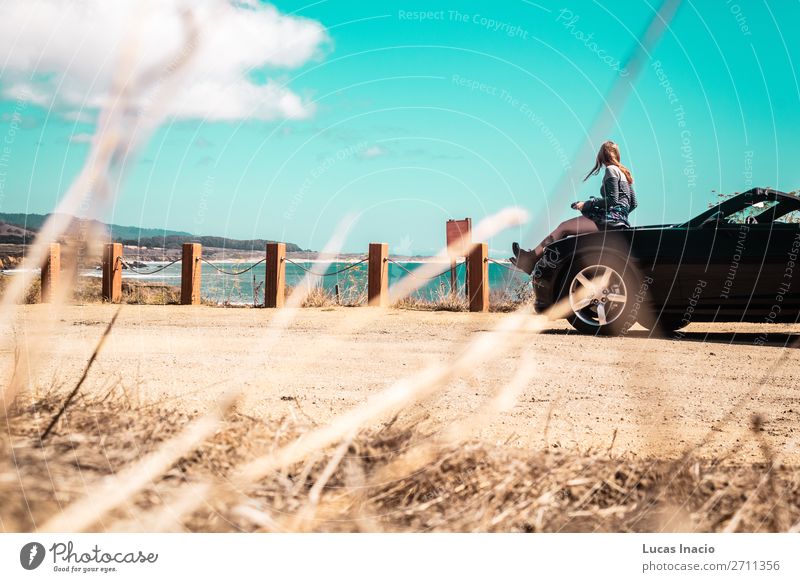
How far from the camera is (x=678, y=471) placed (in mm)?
2385

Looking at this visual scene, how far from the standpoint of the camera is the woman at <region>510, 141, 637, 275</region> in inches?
328

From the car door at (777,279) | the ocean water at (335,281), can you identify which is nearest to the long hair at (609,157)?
the car door at (777,279)

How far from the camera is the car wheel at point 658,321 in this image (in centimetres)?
812

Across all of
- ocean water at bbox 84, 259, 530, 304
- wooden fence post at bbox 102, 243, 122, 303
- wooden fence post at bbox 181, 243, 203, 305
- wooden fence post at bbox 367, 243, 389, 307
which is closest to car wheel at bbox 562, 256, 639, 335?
ocean water at bbox 84, 259, 530, 304

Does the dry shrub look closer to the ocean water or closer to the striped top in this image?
the ocean water

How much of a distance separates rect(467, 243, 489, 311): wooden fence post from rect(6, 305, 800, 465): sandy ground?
3.73 m

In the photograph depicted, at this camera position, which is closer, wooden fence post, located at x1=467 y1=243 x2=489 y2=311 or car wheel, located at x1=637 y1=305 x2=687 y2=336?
car wheel, located at x1=637 y1=305 x2=687 y2=336

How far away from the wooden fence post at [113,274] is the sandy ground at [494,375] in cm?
648

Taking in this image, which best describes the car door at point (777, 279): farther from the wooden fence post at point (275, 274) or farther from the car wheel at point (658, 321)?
the wooden fence post at point (275, 274)

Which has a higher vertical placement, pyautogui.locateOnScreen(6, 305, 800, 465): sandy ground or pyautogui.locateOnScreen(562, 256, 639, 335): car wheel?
pyautogui.locateOnScreen(562, 256, 639, 335): car wheel

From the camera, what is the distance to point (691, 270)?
8000mm

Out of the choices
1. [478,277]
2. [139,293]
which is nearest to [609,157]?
[478,277]

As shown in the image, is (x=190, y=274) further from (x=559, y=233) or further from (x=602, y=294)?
(x=602, y=294)

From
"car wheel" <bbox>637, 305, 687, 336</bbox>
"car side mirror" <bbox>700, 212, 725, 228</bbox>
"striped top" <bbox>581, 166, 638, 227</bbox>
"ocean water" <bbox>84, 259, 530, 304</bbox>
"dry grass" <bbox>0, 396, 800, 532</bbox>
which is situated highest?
"striped top" <bbox>581, 166, 638, 227</bbox>
